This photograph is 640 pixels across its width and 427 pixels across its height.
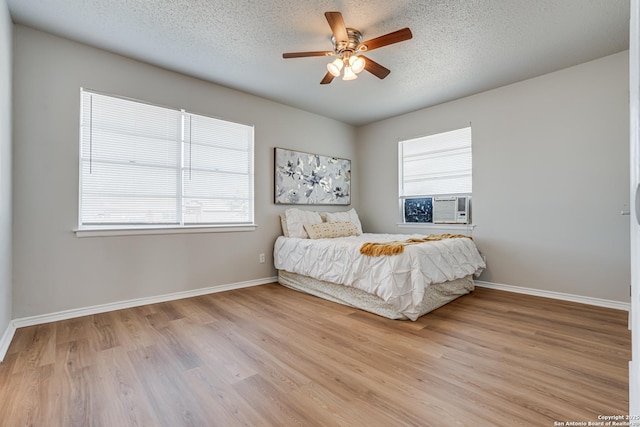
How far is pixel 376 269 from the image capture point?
299cm

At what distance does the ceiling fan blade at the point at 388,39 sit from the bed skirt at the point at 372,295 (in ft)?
7.07

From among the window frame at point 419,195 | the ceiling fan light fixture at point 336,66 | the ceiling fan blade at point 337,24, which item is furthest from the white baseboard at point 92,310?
the ceiling fan blade at point 337,24

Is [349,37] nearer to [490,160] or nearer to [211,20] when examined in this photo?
[211,20]

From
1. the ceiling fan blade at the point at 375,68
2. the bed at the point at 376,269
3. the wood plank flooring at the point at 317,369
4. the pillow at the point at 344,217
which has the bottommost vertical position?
the wood plank flooring at the point at 317,369

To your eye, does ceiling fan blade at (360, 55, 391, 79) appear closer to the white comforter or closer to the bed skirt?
the white comforter

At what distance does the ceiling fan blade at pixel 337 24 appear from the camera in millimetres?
2174

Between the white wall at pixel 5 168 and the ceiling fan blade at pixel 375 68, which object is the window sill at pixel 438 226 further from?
the white wall at pixel 5 168

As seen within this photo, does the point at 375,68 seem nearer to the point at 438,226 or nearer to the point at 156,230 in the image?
the point at 438,226

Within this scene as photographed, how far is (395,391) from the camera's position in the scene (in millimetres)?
1743

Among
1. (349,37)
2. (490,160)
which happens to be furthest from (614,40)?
(349,37)

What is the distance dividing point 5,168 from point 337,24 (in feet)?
8.81

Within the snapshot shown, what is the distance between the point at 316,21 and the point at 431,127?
8.40 feet

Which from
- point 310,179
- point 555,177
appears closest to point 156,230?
point 310,179

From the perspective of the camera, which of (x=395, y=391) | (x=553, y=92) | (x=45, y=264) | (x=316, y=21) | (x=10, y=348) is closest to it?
(x=395, y=391)
